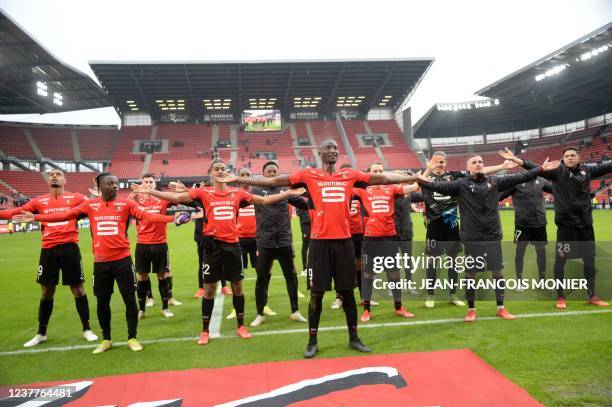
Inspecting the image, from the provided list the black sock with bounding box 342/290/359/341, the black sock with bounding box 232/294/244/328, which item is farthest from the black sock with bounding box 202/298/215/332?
the black sock with bounding box 342/290/359/341

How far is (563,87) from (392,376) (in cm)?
4561

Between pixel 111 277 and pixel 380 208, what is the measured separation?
13.7 feet

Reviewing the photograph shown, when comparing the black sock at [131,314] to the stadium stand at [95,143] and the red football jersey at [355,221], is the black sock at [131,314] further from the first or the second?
the stadium stand at [95,143]

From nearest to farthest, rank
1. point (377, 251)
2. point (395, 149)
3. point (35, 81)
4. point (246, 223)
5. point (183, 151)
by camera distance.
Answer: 1. point (377, 251)
2. point (246, 223)
3. point (35, 81)
4. point (183, 151)
5. point (395, 149)

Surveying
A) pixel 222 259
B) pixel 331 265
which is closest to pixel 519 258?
pixel 331 265

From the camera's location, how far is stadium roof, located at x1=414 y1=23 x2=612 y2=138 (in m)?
31.8

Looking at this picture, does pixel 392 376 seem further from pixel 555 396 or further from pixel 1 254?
pixel 1 254

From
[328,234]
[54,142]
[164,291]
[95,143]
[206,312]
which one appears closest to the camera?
[328,234]

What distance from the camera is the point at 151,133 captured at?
168ft

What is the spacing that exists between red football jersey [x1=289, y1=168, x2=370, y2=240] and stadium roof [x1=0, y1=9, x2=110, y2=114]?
2926 cm

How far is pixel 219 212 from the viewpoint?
17.7 ft

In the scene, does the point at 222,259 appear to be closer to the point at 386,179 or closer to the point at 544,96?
the point at 386,179

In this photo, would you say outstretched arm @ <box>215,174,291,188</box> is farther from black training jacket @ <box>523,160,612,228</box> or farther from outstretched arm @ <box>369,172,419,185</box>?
black training jacket @ <box>523,160,612,228</box>

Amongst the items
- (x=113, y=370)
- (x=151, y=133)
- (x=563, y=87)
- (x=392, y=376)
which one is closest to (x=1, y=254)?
(x=113, y=370)
